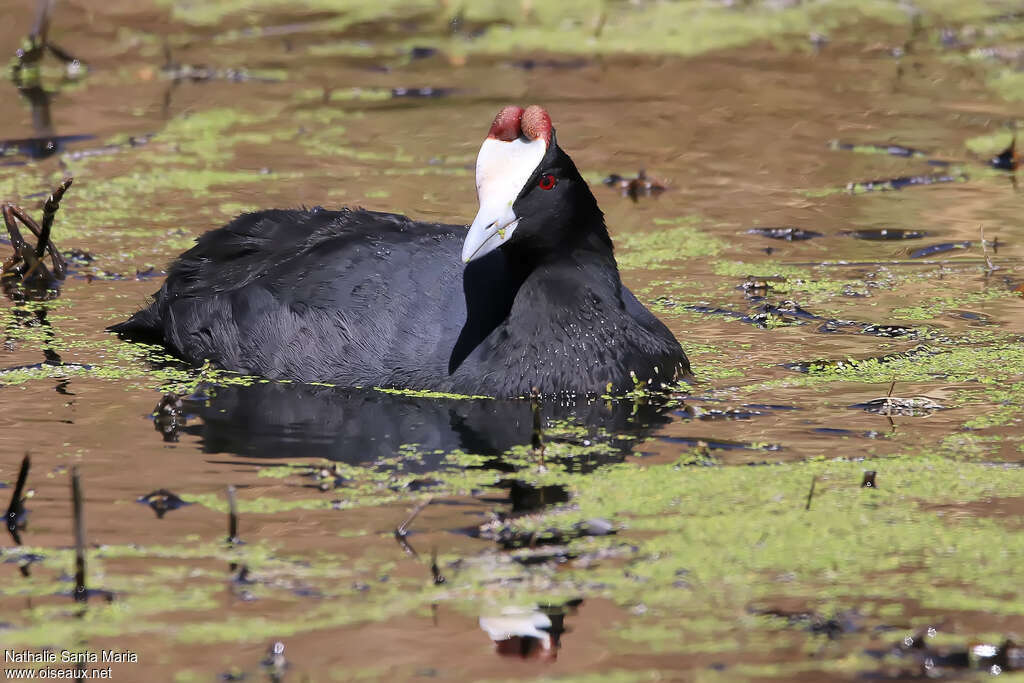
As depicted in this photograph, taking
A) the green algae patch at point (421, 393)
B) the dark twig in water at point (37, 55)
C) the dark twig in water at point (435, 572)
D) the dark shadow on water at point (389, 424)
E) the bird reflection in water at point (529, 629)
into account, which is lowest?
the bird reflection in water at point (529, 629)

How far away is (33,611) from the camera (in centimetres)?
387

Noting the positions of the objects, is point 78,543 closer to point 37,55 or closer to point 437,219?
point 437,219

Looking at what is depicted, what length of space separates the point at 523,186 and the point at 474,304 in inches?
20.5

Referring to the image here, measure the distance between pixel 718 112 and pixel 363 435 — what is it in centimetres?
599

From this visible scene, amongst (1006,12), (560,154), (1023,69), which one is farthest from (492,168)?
(1006,12)

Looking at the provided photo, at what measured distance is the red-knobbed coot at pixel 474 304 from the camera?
5.49 metres

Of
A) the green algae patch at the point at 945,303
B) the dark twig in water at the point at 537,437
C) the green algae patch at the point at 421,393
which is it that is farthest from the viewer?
the green algae patch at the point at 945,303

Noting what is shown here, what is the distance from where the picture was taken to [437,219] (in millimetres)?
8227

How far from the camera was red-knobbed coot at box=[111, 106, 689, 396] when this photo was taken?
549cm

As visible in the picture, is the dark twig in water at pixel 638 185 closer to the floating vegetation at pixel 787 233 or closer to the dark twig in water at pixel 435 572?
the floating vegetation at pixel 787 233

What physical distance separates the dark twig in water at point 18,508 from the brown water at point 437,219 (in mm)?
61

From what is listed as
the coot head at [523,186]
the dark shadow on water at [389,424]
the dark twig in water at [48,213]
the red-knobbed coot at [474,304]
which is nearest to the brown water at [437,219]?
the dark shadow on water at [389,424]

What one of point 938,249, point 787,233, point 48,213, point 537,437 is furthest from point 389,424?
point 938,249

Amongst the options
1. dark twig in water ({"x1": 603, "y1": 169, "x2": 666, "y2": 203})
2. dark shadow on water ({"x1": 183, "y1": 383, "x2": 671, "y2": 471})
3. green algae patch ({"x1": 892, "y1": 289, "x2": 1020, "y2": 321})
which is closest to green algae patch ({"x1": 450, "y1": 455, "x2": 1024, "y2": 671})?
dark shadow on water ({"x1": 183, "y1": 383, "x2": 671, "y2": 471})
